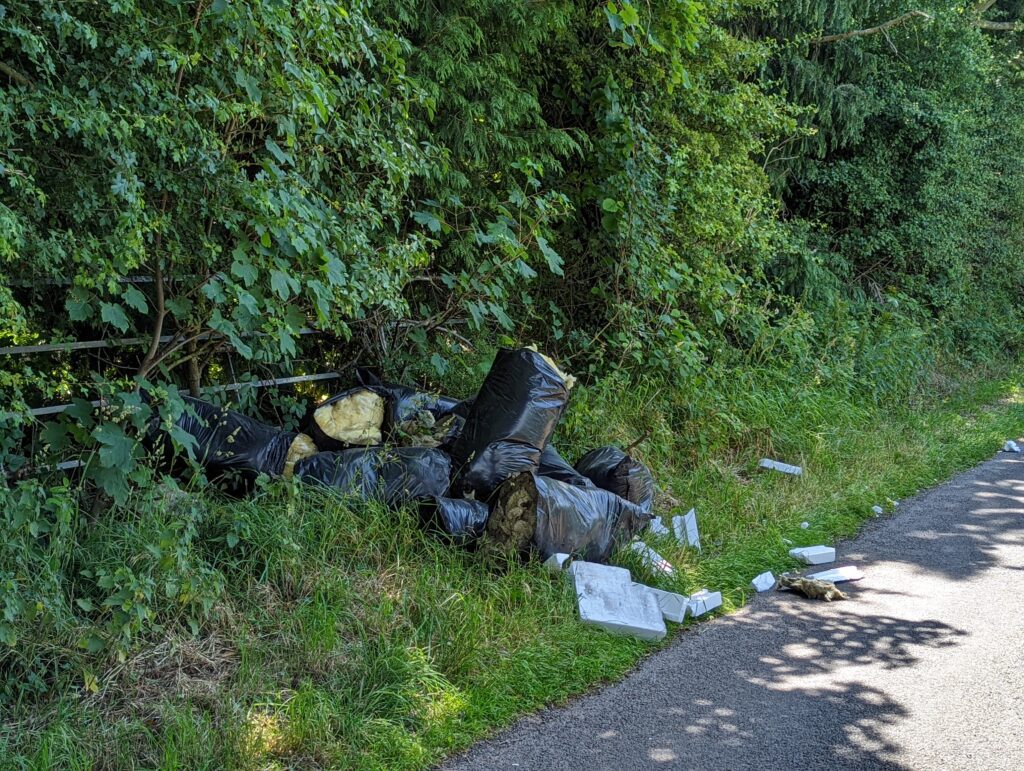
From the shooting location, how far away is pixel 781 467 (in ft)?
24.7

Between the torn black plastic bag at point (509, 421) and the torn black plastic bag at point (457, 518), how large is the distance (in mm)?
205

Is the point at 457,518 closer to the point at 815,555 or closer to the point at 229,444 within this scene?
the point at 229,444

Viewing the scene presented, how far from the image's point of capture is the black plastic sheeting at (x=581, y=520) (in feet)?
16.3

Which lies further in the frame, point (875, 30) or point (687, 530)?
point (875, 30)

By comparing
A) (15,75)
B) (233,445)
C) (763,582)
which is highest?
(15,75)

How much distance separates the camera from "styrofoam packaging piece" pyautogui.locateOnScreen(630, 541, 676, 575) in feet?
17.2

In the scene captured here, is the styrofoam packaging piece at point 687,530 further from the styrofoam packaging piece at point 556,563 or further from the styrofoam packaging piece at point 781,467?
Result: the styrofoam packaging piece at point 781,467

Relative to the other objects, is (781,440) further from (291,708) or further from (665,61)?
(291,708)

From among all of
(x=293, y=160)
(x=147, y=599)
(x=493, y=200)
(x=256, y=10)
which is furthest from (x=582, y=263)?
(x=147, y=599)

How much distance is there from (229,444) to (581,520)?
1.89 metres

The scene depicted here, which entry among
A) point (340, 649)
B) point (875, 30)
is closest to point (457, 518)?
point (340, 649)

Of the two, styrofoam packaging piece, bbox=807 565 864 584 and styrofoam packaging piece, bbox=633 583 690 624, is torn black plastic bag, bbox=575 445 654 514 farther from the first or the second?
styrofoam packaging piece, bbox=807 565 864 584

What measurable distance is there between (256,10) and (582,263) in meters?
4.14

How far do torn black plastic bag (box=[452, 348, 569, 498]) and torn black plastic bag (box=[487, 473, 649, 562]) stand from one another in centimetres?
20
